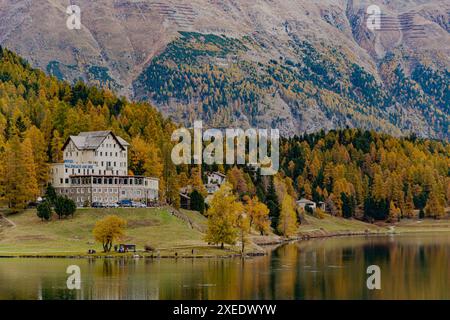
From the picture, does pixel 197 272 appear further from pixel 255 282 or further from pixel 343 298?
pixel 343 298

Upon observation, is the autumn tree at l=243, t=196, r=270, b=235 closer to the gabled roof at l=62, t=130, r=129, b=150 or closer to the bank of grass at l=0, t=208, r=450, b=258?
the bank of grass at l=0, t=208, r=450, b=258

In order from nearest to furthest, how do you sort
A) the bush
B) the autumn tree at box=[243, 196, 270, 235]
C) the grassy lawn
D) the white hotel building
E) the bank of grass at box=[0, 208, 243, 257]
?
the bank of grass at box=[0, 208, 243, 257] < the grassy lawn < the bush < the white hotel building < the autumn tree at box=[243, 196, 270, 235]

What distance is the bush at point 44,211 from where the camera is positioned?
162m

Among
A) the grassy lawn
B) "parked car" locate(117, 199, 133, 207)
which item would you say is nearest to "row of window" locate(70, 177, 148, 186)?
"parked car" locate(117, 199, 133, 207)

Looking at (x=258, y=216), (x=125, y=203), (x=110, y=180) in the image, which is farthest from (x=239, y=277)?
(x=258, y=216)

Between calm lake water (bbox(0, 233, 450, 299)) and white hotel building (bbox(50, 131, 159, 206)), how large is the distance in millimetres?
39970

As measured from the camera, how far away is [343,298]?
9469 centimetres

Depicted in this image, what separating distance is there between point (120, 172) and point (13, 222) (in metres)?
36.3

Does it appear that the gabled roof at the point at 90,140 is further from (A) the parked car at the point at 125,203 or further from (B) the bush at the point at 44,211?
(B) the bush at the point at 44,211

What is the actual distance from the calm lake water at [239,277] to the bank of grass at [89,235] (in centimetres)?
841

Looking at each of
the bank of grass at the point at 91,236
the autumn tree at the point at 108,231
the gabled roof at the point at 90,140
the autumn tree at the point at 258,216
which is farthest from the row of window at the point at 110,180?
the autumn tree at the point at 108,231

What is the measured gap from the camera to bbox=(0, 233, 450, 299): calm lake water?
96312 mm
